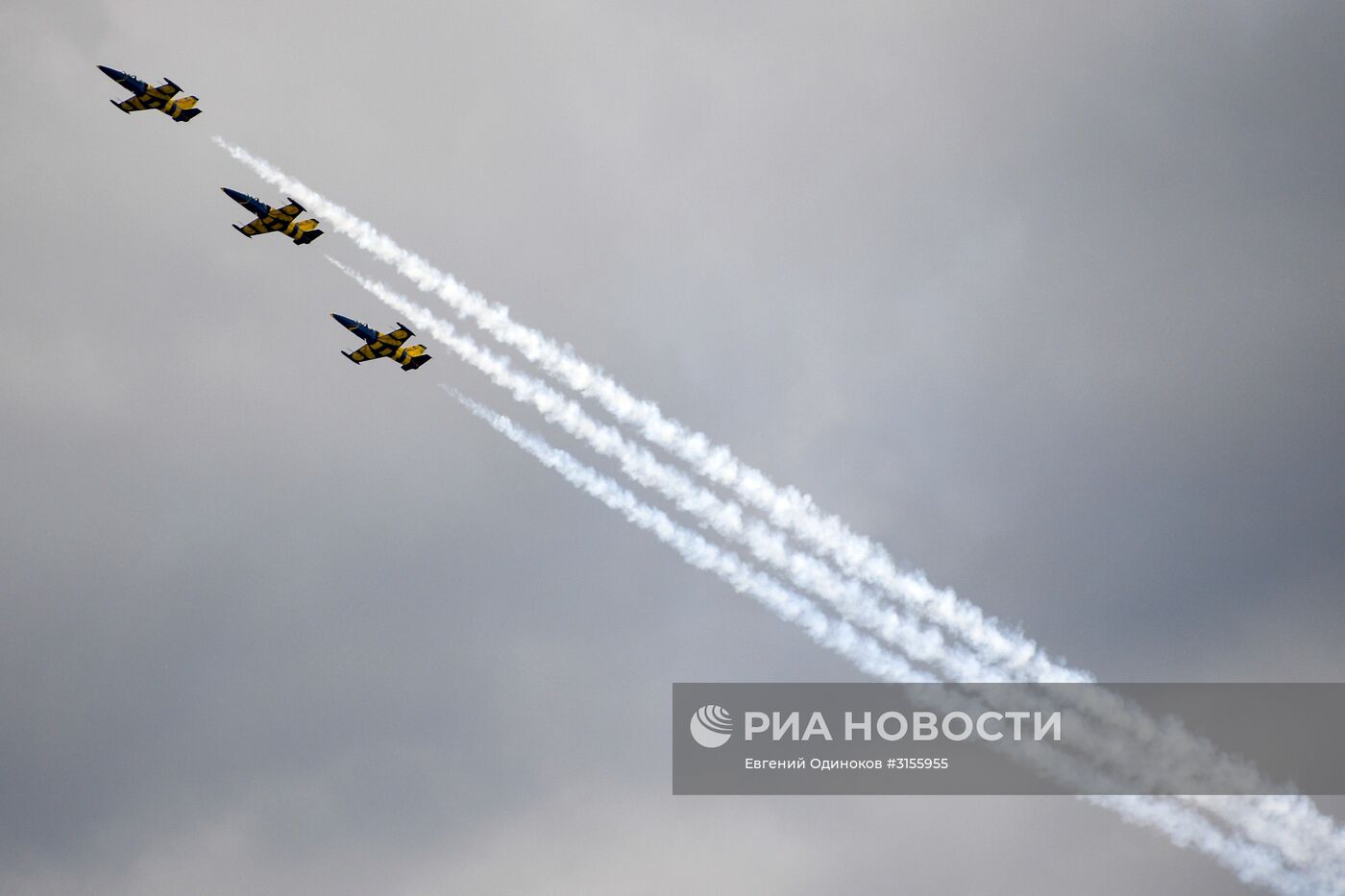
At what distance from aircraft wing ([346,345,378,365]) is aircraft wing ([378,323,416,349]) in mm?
1219

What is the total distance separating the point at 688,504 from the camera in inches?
5167

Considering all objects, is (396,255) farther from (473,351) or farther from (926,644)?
(926,644)

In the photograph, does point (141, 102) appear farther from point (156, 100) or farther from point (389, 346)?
point (389, 346)

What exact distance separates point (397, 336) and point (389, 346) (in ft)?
2.96

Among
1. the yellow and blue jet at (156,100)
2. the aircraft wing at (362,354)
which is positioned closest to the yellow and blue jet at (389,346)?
the aircraft wing at (362,354)

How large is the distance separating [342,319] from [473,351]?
385 inches

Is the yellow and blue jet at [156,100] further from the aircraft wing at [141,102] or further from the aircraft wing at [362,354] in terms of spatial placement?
the aircraft wing at [362,354]

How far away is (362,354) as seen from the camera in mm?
137000

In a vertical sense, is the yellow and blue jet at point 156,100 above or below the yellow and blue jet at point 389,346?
above

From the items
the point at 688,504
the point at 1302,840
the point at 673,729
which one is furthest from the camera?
the point at 673,729

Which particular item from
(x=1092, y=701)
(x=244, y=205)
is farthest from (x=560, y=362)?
(x=1092, y=701)

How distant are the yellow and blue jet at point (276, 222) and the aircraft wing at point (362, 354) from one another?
862 centimetres

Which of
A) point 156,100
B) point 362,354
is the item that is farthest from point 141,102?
point 362,354

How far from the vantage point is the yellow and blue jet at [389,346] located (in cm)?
13600
